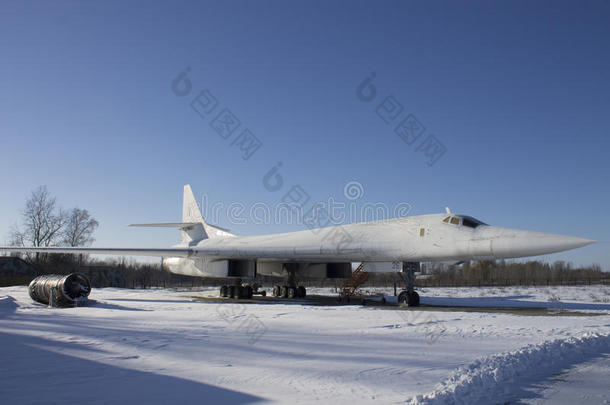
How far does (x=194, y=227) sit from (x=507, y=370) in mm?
19582

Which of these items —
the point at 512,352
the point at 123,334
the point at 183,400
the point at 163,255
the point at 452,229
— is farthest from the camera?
the point at 163,255

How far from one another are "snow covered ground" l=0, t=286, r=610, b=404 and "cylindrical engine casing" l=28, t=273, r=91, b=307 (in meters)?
5.57

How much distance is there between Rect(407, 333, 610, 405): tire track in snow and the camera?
382 centimetres

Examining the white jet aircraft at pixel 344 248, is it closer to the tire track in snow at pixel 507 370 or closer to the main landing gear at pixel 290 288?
the main landing gear at pixel 290 288

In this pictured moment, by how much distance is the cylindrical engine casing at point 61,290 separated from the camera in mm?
13578

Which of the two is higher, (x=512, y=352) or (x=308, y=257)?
(x=308, y=257)

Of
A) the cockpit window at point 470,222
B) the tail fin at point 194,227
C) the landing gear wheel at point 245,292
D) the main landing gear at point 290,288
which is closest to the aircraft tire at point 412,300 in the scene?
the cockpit window at point 470,222

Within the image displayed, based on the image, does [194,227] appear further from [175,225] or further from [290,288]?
[290,288]

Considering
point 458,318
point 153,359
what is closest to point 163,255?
point 458,318

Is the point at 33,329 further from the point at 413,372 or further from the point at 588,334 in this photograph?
the point at 588,334

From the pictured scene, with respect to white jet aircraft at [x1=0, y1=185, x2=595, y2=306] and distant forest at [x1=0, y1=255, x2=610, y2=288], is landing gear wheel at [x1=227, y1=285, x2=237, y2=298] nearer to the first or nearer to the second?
white jet aircraft at [x1=0, y1=185, x2=595, y2=306]

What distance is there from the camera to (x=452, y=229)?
1239 centimetres

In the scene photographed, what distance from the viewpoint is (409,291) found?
13289mm

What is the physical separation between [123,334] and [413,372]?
185 inches
